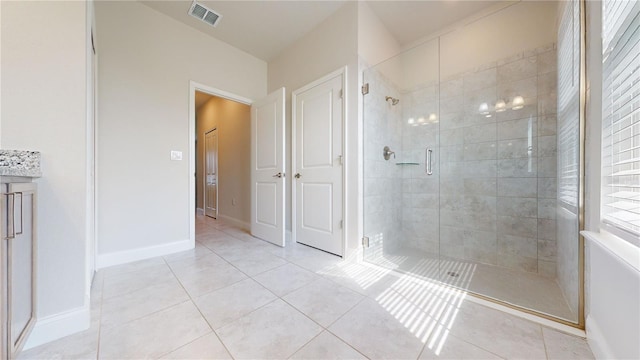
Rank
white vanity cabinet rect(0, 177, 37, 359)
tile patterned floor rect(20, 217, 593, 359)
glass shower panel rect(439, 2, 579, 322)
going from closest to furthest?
1. white vanity cabinet rect(0, 177, 37, 359)
2. tile patterned floor rect(20, 217, 593, 359)
3. glass shower panel rect(439, 2, 579, 322)

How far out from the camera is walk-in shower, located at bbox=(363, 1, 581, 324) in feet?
5.42

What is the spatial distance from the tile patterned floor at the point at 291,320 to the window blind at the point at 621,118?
69cm

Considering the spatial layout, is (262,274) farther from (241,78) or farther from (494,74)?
(494,74)

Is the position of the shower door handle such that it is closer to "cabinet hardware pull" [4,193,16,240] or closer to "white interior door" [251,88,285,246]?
"white interior door" [251,88,285,246]

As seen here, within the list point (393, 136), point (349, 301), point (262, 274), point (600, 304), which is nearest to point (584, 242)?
point (600, 304)

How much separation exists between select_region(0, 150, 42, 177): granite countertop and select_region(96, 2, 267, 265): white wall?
4.23ft

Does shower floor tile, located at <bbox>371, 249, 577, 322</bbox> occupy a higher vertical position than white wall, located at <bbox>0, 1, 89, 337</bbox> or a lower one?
lower

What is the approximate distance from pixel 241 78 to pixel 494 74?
3045 millimetres

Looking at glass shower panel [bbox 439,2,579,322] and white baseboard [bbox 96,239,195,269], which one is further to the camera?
white baseboard [bbox 96,239,195,269]

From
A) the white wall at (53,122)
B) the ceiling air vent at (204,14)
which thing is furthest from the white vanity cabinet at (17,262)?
the ceiling air vent at (204,14)

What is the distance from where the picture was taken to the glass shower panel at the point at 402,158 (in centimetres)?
234

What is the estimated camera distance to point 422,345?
1066 mm

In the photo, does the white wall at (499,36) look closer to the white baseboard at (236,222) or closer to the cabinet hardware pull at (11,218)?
the cabinet hardware pull at (11,218)

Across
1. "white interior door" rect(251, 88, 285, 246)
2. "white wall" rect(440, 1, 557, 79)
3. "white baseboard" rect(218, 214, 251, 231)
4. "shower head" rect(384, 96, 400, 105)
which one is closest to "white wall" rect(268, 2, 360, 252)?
"white interior door" rect(251, 88, 285, 246)
